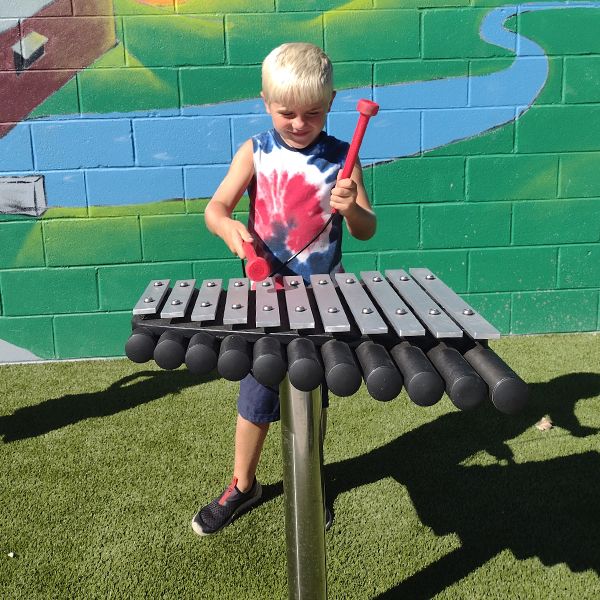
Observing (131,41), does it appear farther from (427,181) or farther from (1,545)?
(1,545)

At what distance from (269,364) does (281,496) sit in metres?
1.23

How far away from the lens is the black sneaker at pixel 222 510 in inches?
94.4

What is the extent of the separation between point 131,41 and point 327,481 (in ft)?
8.12

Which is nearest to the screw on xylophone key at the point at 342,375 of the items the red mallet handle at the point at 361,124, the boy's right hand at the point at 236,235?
the boy's right hand at the point at 236,235

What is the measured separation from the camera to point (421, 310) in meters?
1.72

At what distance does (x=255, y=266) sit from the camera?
6.36 feet

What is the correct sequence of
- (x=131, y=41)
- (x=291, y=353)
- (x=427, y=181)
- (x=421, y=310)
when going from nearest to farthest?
(x=291, y=353) → (x=421, y=310) → (x=131, y=41) → (x=427, y=181)

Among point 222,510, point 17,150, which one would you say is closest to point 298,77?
point 222,510

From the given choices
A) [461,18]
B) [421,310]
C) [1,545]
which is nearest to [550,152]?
[461,18]

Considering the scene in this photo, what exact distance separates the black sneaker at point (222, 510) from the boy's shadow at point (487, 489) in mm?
152

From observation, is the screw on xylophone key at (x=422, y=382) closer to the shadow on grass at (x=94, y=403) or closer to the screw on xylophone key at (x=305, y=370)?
the screw on xylophone key at (x=305, y=370)

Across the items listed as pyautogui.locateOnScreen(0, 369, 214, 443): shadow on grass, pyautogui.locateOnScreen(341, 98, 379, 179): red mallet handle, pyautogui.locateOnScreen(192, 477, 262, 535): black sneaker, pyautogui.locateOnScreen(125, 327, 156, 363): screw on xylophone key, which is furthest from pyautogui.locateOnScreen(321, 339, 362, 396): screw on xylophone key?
pyautogui.locateOnScreen(0, 369, 214, 443): shadow on grass

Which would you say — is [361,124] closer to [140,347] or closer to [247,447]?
[140,347]

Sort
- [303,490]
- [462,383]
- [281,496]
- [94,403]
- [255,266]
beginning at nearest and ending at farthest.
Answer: [462,383]
[303,490]
[255,266]
[281,496]
[94,403]
